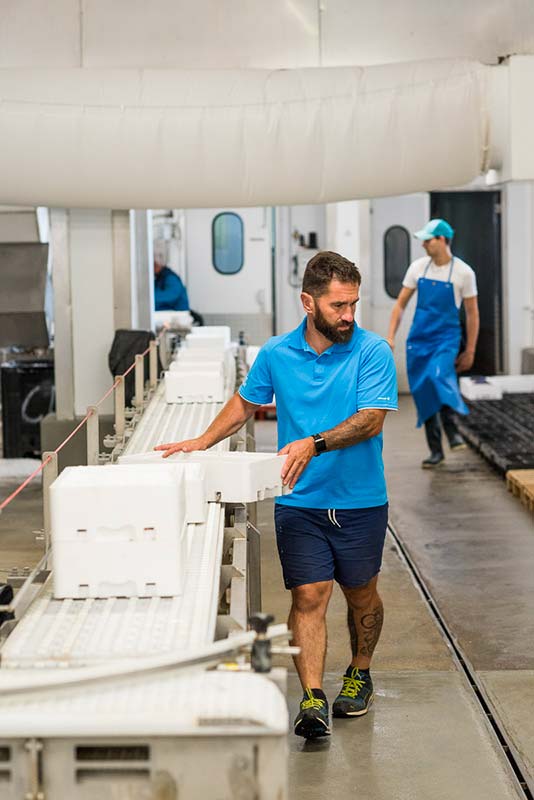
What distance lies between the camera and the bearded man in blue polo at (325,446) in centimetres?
345

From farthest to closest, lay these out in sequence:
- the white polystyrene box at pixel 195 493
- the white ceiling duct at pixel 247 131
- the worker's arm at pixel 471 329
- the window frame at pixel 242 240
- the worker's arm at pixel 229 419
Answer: the window frame at pixel 242 240 → the worker's arm at pixel 471 329 → the white ceiling duct at pixel 247 131 → the worker's arm at pixel 229 419 → the white polystyrene box at pixel 195 493

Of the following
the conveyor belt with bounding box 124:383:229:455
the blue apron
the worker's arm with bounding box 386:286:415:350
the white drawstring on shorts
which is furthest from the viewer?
the blue apron

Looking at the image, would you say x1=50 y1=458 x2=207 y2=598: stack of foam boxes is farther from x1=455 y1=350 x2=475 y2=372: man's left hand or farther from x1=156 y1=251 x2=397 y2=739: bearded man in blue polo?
x1=455 y1=350 x2=475 y2=372: man's left hand

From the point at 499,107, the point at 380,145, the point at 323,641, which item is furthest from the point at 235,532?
the point at 499,107

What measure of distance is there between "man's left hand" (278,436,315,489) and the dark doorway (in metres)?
9.91

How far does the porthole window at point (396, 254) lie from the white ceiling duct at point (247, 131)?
6376 mm

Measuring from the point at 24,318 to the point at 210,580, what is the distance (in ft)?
23.3

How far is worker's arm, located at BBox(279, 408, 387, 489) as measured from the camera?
3334 mm

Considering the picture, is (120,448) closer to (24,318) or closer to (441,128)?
(441,128)

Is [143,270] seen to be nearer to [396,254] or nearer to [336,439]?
[396,254]

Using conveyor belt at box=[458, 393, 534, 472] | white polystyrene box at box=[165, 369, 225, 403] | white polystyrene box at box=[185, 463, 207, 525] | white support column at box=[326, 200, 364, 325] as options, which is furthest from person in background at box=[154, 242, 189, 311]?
white polystyrene box at box=[185, 463, 207, 525]

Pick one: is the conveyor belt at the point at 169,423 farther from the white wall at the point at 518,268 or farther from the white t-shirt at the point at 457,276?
the white wall at the point at 518,268

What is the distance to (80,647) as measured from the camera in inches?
90.7

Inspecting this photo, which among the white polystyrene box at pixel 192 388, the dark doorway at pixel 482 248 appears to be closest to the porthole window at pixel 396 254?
the dark doorway at pixel 482 248
